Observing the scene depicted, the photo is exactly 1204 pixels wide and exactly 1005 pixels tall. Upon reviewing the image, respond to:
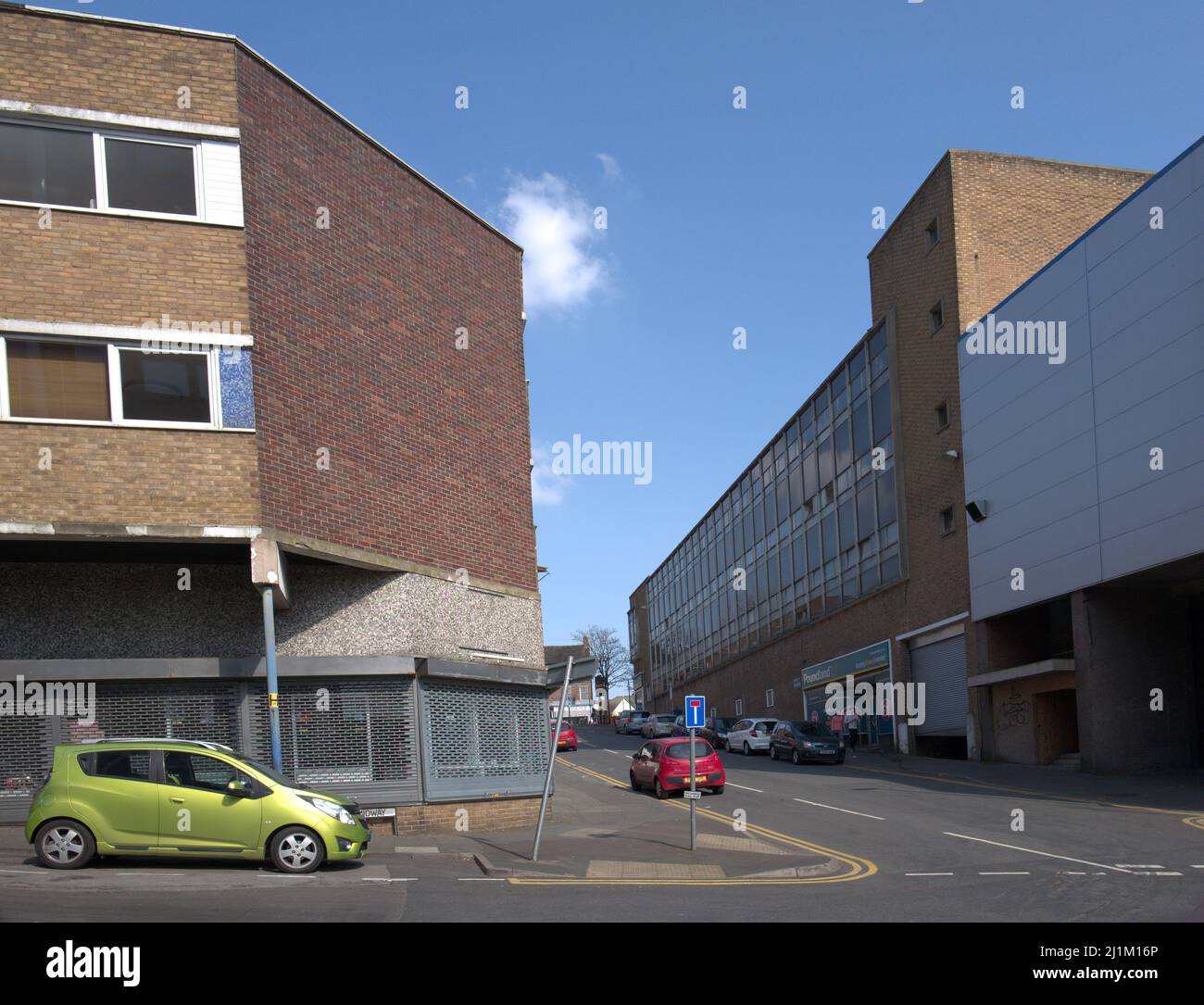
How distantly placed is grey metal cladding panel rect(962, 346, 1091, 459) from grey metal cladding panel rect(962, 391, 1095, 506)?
14cm

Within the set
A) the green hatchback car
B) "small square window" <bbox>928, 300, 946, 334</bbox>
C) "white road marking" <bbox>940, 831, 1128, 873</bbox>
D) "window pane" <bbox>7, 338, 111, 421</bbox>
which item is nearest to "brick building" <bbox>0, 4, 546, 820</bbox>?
"window pane" <bbox>7, 338, 111, 421</bbox>

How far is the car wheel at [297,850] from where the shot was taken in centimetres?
1358

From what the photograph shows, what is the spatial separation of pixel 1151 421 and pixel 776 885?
61.4 ft

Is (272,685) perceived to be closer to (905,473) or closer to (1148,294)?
(1148,294)

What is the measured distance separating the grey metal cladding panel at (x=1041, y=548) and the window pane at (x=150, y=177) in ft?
76.9

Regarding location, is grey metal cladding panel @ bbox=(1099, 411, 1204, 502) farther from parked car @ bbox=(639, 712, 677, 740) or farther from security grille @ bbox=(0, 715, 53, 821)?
parked car @ bbox=(639, 712, 677, 740)

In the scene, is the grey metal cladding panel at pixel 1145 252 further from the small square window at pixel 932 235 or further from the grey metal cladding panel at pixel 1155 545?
the small square window at pixel 932 235

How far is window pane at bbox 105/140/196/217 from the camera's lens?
1616 cm

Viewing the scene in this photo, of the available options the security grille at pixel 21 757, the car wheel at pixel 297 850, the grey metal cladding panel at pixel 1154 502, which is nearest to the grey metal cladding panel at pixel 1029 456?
the grey metal cladding panel at pixel 1154 502

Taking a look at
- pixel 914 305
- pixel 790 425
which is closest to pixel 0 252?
pixel 914 305

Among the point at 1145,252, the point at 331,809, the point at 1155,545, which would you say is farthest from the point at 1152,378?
the point at 331,809

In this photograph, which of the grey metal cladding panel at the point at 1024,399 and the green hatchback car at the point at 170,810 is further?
the grey metal cladding panel at the point at 1024,399
